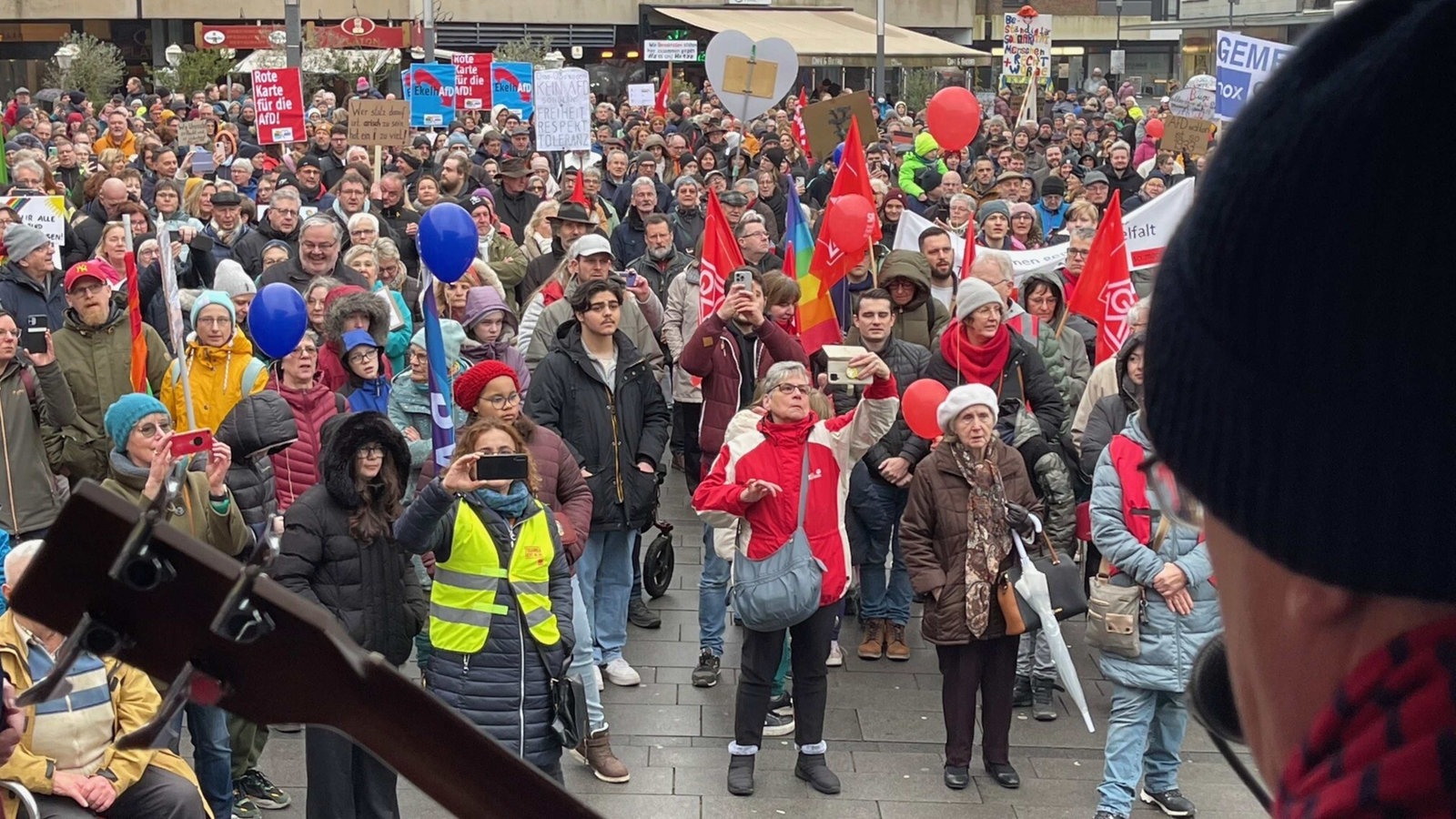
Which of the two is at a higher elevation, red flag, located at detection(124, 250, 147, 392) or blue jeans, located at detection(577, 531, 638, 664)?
red flag, located at detection(124, 250, 147, 392)

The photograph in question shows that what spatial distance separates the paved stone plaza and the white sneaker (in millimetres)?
58

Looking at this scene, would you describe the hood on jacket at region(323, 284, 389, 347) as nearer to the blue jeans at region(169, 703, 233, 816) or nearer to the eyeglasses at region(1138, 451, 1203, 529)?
the blue jeans at region(169, 703, 233, 816)

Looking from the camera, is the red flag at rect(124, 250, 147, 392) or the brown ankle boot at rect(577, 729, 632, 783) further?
the red flag at rect(124, 250, 147, 392)

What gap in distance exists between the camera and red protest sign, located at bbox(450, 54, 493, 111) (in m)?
24.4

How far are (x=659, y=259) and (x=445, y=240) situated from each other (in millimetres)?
4019

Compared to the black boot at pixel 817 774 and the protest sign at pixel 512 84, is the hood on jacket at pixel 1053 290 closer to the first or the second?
the black boot at pixel 817 774

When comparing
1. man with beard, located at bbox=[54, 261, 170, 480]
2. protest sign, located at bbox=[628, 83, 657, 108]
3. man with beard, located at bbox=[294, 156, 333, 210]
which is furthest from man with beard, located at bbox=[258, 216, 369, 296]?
protest sign, located at bbox=[628, 83, 657, 108]

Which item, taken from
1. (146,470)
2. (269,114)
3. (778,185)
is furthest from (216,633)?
(269,114)

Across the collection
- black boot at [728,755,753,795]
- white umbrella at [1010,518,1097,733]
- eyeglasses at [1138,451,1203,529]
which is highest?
eyeglasses at [1138,451,1203,529]

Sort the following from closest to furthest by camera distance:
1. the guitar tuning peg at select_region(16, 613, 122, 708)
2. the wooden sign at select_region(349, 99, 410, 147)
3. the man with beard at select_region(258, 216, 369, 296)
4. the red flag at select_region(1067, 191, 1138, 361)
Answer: the guitar tuning peg at select_region(16, 613, 122, 708) → the red flag at select_region(1067, 191, 1138, 361) → the man with beard at select_region(258, 216, 369, 296) → the wooden sign at select_region(349, 99, 410, 147)

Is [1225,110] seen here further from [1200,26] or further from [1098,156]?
[1200,26]

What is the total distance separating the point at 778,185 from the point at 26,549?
1297 cm

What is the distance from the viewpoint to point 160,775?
5.50 meters

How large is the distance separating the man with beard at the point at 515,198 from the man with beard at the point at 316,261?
518 cm
